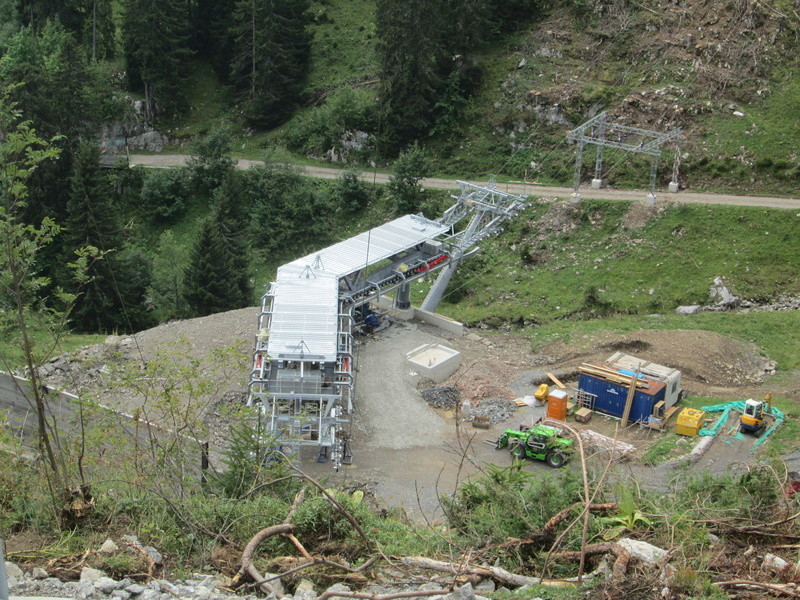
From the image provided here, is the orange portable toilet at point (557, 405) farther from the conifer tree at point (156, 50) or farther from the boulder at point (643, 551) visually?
the conifer tree at point (156, 50)

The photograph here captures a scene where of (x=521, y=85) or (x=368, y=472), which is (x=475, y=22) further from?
(x=368, y=472)

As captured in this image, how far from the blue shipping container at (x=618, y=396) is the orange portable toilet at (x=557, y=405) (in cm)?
73

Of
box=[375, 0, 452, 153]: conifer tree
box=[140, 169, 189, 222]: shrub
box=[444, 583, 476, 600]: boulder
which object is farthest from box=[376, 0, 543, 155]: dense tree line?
box=[444, 583, 476, 600]: boulder

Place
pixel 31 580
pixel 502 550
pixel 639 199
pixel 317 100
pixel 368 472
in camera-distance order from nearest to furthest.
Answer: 1. pixel 31 580
2. pixel 502 550
3. pixel 368 472
4. pixel 639 199
5. pixel 317 100

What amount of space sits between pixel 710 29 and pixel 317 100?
2059cm

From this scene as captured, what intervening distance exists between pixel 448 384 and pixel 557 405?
3.37 m

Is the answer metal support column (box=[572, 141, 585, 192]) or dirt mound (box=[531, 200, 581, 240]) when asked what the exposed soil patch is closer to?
dirt mound (box=[531, 200, 581, 240])

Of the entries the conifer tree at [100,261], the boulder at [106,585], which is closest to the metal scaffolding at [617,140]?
the conifer tree at [100,261]

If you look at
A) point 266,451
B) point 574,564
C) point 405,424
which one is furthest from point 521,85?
point 574,564

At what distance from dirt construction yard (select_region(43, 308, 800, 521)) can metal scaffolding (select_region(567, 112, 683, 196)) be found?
447 inches

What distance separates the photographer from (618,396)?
2286cm

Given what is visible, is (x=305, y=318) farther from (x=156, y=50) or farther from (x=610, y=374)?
(x=156, y=50)

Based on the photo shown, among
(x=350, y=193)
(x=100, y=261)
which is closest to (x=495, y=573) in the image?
(x=100, y=261)

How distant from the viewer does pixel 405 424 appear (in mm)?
22750
